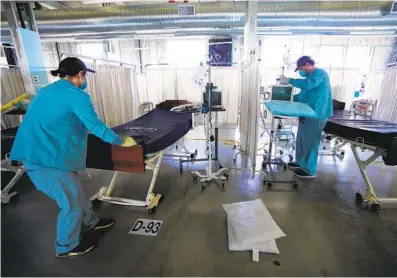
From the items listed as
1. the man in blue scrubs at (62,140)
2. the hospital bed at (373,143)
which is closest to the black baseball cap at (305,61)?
the hospital bed at (373,143)

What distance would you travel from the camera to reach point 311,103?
9.46 ft

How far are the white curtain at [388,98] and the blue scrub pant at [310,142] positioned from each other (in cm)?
315

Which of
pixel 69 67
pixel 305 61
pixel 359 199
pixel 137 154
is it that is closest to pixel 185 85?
pixel 305 61

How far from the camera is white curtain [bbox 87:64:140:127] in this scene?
4.28m

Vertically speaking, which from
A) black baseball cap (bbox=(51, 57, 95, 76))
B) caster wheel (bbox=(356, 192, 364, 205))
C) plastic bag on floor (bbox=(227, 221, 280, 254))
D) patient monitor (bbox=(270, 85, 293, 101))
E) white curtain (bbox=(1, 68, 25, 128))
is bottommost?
caster wheel (bbox=(356, 192, 364, 205))

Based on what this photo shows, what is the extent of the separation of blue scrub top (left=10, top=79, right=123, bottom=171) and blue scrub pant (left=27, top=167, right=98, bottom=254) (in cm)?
8

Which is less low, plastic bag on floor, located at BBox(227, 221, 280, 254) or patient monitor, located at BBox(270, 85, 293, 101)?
patient monitor, located at BBox(270, 85, 293, 101)

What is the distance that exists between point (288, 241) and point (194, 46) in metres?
6.15

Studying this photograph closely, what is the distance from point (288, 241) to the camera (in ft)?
6.06

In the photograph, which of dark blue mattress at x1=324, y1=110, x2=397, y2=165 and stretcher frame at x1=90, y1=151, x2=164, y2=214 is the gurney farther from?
dark blue mattress at x1=324, y1=110, x2=397, y2=165

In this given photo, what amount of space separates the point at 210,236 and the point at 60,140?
1509 mm

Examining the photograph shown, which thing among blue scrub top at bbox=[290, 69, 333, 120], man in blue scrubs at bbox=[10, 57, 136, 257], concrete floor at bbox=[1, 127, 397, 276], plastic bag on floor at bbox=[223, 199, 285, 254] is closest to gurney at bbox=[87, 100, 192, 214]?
concrete floor at bbox=[1, 127, 397, 276]

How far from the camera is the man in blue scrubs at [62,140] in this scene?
143cm

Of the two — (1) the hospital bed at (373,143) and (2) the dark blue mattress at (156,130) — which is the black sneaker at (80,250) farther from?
(1) the hospital bed at (373,143)
